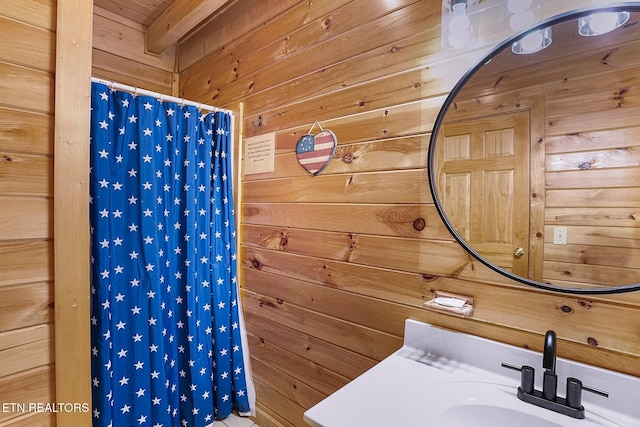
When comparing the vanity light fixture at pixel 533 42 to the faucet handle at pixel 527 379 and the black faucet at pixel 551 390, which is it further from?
the faucet handle at pixel 527 379

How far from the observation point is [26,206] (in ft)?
3.65

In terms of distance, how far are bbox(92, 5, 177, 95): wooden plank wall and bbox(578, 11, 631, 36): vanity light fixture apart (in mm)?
2544

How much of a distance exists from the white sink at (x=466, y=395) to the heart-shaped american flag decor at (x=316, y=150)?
88 centimetres

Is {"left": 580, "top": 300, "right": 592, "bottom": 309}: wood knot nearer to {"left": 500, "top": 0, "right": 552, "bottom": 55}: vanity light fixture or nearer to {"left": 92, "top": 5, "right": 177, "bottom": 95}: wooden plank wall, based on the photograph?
{"left": 500, "top": 0, "right": 552, "bottom": 55}: vanity light fixture

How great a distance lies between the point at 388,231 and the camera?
4.19 feet

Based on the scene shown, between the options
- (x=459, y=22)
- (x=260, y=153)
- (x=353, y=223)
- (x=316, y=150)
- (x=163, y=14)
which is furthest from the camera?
(x=163, y=14)

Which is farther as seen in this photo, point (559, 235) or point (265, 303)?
point (265, 303)

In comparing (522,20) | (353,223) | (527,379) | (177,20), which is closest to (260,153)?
(353,223)

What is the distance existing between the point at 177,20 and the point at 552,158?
216cm

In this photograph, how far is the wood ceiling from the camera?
1.90m

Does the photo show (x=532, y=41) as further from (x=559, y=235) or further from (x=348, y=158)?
(x=348, y=158)

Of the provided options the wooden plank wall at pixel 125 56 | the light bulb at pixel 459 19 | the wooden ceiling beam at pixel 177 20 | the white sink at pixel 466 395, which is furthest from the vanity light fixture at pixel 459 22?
the wooden plank wall at pixel 125 56

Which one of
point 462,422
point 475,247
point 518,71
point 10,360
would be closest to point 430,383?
point 462,422

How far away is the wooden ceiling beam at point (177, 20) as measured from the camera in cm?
182
